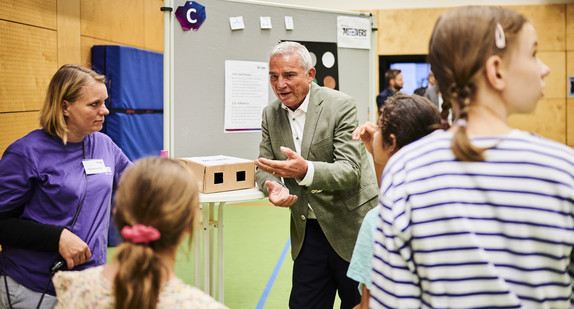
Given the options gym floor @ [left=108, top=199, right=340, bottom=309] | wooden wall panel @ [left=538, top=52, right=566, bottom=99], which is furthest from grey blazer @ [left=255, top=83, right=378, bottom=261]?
wooden wall panel @ [left=538, top=52, right=566, bottom=99]

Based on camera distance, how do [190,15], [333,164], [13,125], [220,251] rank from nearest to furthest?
[333,164] < [190,15] < [220,251] < [13,125]

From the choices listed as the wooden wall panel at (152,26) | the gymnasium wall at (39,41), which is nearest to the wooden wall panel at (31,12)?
the gymnasium wall at (39,41)

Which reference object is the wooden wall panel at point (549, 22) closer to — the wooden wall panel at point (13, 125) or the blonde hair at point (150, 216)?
the wooden wall panel at point (13, 125)

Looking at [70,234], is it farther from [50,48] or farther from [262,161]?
[50,48]

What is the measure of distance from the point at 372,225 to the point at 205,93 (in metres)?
1.77

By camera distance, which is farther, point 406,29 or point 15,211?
point 406,29

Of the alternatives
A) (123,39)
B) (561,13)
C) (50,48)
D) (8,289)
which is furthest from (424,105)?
(561,13)

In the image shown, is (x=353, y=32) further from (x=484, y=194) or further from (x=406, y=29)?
(x=406, y=29)

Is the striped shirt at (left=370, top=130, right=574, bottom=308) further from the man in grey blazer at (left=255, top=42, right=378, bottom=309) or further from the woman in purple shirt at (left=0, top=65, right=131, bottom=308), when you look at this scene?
the woman in purple shirt at (left=0, top=65, right=131, bottom=308)

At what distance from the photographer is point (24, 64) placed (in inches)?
161

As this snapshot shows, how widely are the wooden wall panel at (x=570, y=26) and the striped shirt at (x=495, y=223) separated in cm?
971

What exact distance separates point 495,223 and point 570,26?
32.3 feet

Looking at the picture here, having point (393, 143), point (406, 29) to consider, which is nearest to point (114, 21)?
point (393, 143)

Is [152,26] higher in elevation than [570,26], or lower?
lower
